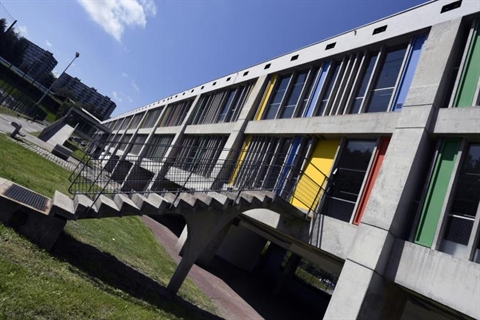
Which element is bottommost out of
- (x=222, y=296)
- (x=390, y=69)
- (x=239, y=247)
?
(x=222, y=296)

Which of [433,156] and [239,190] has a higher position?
[433,156]

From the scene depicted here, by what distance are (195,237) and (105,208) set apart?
10.3 feet

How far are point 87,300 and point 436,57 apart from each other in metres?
10.8

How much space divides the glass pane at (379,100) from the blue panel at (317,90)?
8.86ft

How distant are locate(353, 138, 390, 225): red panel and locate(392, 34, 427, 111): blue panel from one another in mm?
1336

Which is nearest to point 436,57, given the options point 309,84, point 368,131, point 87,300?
point 368,131

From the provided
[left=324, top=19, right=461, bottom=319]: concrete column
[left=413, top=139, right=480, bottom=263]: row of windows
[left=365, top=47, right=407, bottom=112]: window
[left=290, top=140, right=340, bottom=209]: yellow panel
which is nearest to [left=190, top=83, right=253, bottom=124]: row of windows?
[left=290, top=140, right=340, bottom=209]: yellow panel

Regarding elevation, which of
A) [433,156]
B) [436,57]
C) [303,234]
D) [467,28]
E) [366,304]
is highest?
[467,28]

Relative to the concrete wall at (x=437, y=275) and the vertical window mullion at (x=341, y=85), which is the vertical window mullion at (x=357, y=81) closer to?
the vertical window mullion at (x=341, y=85)

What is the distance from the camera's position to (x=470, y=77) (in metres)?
9.03

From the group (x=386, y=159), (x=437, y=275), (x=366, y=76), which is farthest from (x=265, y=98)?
(x=437, y=275)

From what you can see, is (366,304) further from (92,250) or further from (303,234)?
(92,250)

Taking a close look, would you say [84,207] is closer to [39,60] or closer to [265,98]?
[265,98]

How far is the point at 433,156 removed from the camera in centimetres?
900
